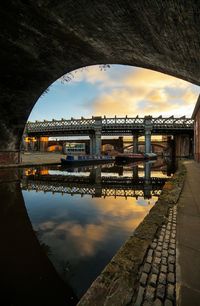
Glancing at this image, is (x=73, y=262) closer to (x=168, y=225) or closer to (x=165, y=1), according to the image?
(x=168, y=225)

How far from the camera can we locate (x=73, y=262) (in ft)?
13.0

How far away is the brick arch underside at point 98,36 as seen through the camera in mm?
4035

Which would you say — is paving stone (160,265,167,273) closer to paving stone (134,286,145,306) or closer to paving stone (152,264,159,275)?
paving stone (152,264,159,275)

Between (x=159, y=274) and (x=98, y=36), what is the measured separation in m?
6.43

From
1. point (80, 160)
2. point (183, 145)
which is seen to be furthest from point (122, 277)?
point (183, 145)

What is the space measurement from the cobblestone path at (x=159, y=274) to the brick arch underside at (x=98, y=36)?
3.95 metres

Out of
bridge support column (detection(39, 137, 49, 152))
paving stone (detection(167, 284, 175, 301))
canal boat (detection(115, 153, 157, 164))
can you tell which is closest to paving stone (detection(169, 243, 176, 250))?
paving stone (detection(167, 284, 175, 301))

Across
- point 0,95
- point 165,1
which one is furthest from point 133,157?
point 165,1

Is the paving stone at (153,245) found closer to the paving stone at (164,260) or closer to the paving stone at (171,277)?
the paving stone at (164,260)

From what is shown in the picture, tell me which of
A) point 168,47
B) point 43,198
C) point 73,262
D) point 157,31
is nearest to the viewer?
point 73,262

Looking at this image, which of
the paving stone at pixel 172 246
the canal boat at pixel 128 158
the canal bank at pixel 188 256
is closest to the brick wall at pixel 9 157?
the canal bank at pixel 188 256

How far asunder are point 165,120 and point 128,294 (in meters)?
51.9

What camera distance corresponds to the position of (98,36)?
6359mm

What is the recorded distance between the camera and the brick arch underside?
4035 mm
